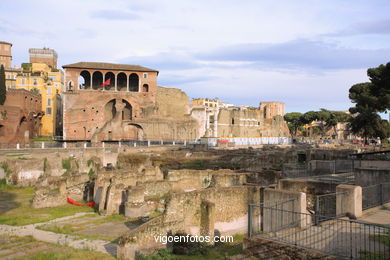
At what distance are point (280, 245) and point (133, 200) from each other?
9804mm

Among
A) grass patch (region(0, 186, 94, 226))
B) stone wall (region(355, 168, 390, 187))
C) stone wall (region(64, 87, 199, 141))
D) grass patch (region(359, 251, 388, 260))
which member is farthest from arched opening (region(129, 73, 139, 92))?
grass patch (region(359, 251, 388, 260))

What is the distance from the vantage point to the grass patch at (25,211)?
16141 mm

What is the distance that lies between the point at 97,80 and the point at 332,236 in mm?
62012

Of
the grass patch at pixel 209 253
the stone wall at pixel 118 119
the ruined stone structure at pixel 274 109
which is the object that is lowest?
the grass patch at pixel 209 253

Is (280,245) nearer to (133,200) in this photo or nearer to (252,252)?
(252,252)

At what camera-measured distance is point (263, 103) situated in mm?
111500

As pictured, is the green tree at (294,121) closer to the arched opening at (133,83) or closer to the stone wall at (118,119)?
the stone wall at (118,119)

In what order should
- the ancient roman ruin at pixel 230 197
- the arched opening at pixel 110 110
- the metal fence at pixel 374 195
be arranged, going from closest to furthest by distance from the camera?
the ancient roman ruin at pixel 230 197, the metal fence at pixel 374 195, the arched opening at pixel 110 110

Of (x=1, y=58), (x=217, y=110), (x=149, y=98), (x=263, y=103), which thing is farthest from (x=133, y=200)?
(x=263, y=103)

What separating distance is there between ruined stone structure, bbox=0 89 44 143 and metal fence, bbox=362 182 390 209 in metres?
44.2

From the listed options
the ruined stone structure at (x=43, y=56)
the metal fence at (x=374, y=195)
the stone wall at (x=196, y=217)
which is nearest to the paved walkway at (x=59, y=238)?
the stone wall at (x=196, y=217)

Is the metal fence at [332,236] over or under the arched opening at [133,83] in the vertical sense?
under

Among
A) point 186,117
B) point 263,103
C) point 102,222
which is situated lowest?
point 102,222

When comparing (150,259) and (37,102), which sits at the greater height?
(37,102)
